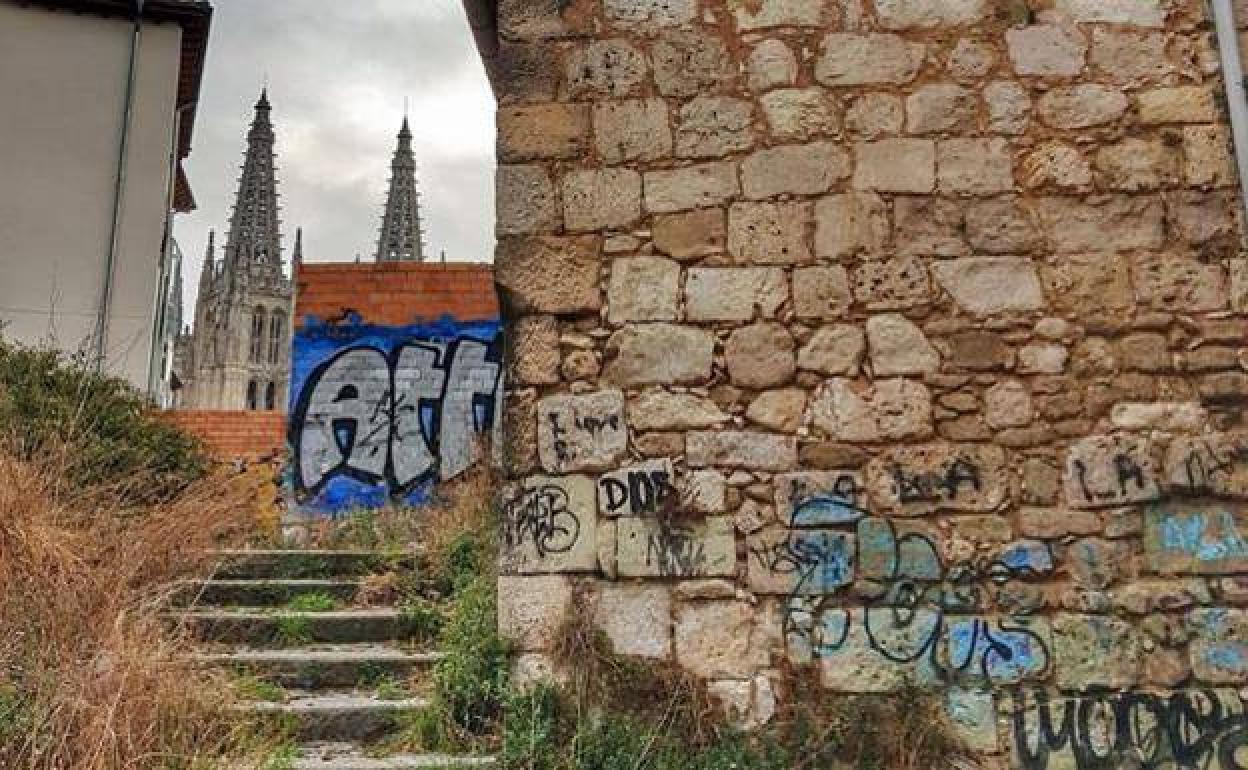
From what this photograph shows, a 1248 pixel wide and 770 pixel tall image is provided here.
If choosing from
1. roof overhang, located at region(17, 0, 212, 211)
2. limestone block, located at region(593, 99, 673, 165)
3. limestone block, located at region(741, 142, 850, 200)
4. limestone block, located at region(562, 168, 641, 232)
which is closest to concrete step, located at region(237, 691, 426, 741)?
limestone block, located at region(562, 168, 641, 232)

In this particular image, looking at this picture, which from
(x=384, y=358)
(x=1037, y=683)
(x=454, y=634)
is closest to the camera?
(x=1037, y=683)

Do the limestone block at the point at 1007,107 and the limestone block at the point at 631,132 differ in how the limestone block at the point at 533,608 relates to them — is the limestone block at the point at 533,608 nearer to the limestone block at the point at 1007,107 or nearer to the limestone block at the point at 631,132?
the limestone block at the point at 631,132

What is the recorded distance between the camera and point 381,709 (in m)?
3.36

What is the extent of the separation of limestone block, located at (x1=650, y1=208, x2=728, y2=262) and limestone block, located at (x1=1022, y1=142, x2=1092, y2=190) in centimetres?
117

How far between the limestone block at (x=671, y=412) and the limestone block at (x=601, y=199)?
672mm

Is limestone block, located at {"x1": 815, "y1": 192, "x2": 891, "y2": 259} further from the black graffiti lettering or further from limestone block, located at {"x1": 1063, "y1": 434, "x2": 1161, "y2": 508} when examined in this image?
the black graffiti lettering

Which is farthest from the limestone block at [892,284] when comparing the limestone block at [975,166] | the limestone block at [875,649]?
the limestone block at [875,649]

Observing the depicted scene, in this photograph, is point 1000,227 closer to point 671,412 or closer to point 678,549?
point 671,412

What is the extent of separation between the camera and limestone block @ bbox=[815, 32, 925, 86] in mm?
3344

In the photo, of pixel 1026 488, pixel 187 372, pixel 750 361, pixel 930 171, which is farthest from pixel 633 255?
pixel 187 372

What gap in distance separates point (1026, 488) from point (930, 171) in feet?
4.01

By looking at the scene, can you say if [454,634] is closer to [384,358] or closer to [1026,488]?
[1026,488]

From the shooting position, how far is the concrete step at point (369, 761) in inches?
117

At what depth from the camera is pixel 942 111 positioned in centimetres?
331
